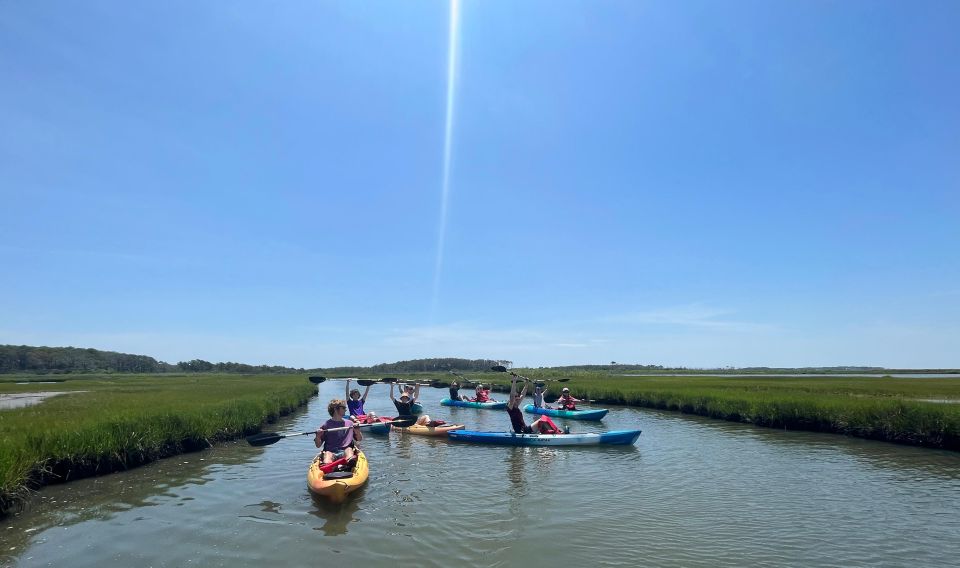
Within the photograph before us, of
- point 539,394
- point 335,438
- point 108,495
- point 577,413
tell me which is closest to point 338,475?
point 335,438

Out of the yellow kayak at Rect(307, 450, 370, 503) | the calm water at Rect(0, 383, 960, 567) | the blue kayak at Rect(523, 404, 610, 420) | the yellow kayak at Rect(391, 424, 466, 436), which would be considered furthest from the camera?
the blue kayak at Rect(523, 404, 610, 420)

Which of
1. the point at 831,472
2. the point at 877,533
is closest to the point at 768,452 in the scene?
the point at 831,472

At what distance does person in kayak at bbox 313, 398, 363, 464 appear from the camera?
1146 centimetres

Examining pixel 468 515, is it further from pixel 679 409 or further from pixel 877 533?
pixel 679 409

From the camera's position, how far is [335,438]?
11812 mm

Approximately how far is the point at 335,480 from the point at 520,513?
12.4 ft

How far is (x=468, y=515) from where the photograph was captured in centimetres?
962

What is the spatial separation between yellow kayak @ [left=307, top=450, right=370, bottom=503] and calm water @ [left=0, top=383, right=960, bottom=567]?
28 centimetres

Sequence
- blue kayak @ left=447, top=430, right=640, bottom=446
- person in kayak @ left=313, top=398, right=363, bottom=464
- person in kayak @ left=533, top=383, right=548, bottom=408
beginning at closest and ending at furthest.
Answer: person in kayak @ left=313, top=398, right=363, bottom=464 → blue kayak @ left=447, top=430, right=640, bottom=446 → person in kayak @ left=533, top=383, right=548, bottom=408

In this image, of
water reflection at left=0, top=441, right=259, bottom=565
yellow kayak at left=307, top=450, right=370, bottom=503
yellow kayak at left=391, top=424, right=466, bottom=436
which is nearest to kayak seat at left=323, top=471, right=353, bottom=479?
yellow kayak at left=307, top=450, right=370, bottom=503

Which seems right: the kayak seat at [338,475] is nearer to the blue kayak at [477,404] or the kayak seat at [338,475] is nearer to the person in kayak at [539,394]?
the person in kayak at [539,394]

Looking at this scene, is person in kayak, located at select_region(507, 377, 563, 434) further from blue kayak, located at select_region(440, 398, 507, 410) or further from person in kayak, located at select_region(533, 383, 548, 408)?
blue kayak, located at select_region(440, 398, 507, 410)

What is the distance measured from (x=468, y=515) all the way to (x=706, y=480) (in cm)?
654

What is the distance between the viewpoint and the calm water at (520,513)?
7598 millimetres
